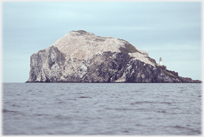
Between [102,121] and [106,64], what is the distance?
176m

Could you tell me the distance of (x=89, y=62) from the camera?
196500mm

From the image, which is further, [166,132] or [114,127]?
[114,127]

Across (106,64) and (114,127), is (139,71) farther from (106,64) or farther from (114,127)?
(114,127)

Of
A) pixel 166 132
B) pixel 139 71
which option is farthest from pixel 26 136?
pixel 139 71

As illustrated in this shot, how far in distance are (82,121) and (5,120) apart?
6438 millimetres

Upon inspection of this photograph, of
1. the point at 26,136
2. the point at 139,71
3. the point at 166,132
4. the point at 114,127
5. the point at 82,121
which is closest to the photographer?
the point at 26,136

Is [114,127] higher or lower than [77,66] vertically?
lower

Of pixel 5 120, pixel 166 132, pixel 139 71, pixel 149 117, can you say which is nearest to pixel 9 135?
pixel 5 120

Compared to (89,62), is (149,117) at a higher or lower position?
lower

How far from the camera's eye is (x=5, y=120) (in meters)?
22.2

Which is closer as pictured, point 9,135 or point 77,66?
point 9,135

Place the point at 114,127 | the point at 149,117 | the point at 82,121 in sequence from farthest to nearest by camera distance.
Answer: the point at 149,117, the point at 82,121, the point at 114,127

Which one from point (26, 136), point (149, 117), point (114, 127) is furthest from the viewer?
point (149, 117)

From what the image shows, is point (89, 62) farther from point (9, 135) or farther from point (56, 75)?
point (9, 135)
